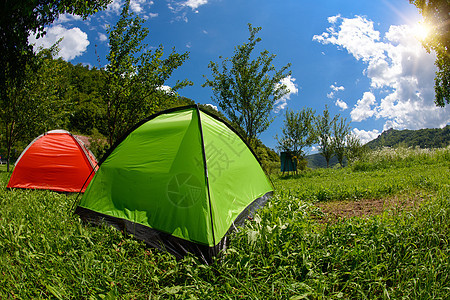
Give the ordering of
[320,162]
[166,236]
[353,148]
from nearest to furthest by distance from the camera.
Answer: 1. [166,236]
2. [353,148]
3. [320,162]

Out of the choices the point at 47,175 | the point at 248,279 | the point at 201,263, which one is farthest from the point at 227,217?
the point at 47,175

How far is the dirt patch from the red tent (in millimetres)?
5842

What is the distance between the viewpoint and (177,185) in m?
2.92

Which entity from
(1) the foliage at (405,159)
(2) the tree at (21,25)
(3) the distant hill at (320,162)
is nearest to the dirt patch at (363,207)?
(2) the tree at (21,25)

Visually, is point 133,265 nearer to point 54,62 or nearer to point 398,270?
point 398,270

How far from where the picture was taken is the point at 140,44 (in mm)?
9281

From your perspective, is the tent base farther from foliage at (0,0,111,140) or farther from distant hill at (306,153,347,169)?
distant hill at (306,153,347,169)

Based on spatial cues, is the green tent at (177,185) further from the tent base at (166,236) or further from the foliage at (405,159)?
the foliage at (405,159)

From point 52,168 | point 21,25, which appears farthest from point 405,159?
point 21,25

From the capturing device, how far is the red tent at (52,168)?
5.88 meters

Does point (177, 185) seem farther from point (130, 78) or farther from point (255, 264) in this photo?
point (130, 78)

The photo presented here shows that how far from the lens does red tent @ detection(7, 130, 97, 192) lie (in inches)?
232

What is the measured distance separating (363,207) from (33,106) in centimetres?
1485

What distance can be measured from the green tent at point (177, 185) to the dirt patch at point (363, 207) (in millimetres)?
1290
